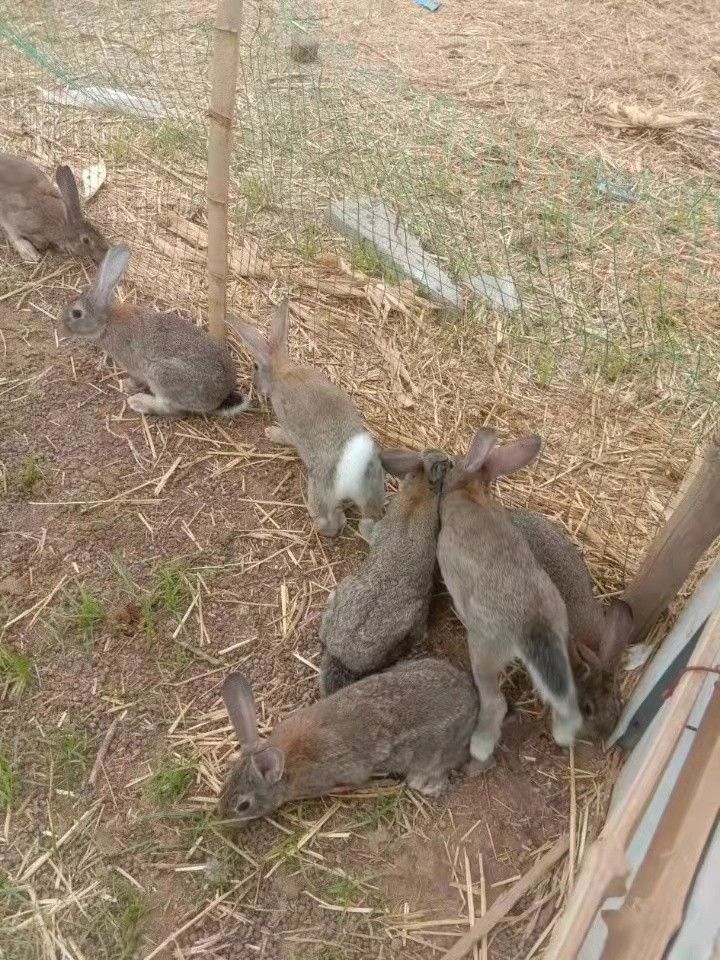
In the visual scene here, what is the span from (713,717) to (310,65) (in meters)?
5.83

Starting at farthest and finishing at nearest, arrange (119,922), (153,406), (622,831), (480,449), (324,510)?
(153,406), (324,510), (480,449), (119,922), (622,831)

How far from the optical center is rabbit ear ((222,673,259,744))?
2.71m

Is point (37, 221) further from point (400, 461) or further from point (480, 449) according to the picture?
point (480, 449)

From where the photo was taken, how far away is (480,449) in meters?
3.20

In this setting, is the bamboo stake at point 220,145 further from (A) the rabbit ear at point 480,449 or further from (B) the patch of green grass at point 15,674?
(B) the patch of green grass at point 15,674

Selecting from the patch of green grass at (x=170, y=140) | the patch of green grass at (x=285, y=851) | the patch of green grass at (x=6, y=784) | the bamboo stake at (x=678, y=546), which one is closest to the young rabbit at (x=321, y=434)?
the bamboo stake at (x=678, y=546)

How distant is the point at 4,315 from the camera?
4457mm

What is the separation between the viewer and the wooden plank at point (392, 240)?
15.4ft

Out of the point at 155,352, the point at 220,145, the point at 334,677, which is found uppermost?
the point at 220,145

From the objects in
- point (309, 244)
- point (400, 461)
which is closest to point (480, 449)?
point (400, 461)

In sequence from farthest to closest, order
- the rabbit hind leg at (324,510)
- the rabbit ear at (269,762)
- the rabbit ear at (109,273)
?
1. the rabbit ear at (109,273)
2. the rabbit hind leg at (324,510)
3. the rabbit ear at (269,762)

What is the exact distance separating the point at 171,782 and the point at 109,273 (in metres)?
2.44

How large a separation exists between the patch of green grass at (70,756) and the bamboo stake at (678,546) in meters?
1.96

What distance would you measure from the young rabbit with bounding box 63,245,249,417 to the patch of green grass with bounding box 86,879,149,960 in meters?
2.08
